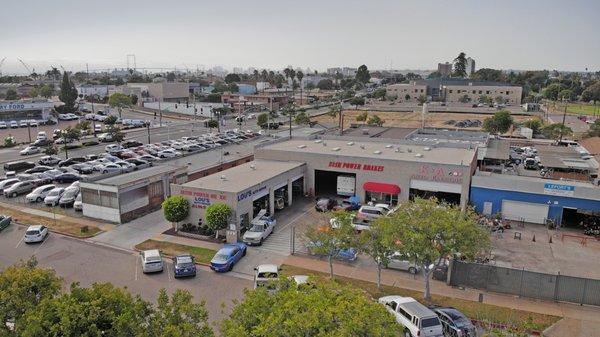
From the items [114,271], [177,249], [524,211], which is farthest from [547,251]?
[114,271]

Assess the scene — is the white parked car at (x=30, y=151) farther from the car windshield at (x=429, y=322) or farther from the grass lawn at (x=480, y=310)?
the car windshield at (x=429, y=322)

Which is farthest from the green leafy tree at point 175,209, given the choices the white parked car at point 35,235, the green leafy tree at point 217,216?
the white parked car at point 35,235

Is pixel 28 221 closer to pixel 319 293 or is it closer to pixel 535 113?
pixel 319 293

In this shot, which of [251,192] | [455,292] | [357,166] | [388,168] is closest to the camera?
[455,292]

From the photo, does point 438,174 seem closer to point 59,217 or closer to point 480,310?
point 480,310

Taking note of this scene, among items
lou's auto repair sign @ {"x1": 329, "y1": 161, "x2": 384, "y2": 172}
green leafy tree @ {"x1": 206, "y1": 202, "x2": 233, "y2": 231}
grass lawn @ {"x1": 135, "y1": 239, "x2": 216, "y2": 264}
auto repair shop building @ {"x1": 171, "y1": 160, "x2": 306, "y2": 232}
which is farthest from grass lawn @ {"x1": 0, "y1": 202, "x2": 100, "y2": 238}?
lou's auto repair sign @ {"x1": 329, "y1": 161, "x2": 384, "y2": 172}
